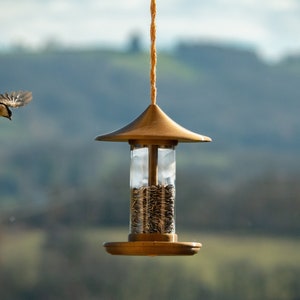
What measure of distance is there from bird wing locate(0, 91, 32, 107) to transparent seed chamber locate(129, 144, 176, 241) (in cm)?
71

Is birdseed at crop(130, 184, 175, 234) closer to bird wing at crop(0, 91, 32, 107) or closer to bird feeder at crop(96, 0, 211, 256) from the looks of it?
bird feeder at crop(96, 0, 211, 256)

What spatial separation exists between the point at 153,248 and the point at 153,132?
2.08ft

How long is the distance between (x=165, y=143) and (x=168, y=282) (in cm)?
2819

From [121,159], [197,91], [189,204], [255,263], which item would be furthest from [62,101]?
[255,263]

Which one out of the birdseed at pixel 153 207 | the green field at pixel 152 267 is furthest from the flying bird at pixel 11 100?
the green field at pixel 152 267

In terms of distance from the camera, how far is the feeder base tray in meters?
7.43

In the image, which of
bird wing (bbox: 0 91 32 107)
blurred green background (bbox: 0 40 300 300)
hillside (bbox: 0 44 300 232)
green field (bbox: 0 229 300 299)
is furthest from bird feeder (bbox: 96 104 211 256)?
hillside (bbox: 0 44 300 232)

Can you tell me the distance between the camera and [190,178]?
4650cm

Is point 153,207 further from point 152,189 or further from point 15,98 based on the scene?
point 15,98

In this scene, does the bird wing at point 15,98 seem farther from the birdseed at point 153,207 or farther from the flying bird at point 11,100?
the birdseed at point 153,207

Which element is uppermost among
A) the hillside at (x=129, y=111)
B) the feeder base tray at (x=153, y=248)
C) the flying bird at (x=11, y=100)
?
the hillside at (x=129, y=111)

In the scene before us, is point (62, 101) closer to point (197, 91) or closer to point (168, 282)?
point (197, 91)

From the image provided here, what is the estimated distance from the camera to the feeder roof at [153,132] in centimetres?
746

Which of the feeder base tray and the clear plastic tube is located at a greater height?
the clear plastic tube
